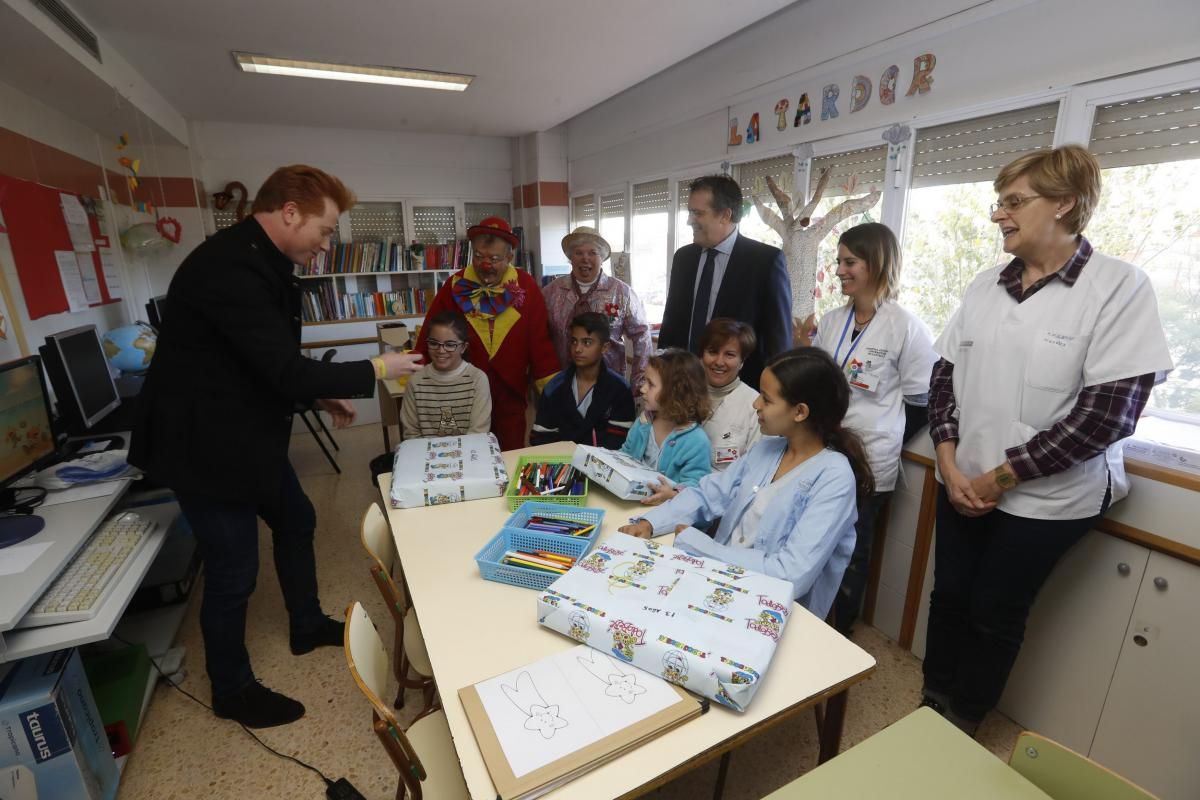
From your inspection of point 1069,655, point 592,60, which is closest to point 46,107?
point 592,60

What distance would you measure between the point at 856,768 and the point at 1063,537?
3.34 feet

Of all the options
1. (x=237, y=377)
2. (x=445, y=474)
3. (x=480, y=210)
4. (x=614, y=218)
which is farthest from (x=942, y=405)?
(x=480, y=210)

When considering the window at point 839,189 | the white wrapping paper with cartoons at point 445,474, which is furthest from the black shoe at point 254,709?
the window at point 839,189

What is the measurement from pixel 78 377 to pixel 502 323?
1.64m

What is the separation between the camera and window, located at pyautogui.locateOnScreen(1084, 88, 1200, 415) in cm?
167

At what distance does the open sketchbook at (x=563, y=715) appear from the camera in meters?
0.80

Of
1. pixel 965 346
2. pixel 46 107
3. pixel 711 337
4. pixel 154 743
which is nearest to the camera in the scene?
pixel 965 346

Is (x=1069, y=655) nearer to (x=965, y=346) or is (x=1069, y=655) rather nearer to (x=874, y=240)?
(x=965, y=346)

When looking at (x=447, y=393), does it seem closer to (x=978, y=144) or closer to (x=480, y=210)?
(x=978, y=144)

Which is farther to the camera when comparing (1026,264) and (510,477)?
(510,477)

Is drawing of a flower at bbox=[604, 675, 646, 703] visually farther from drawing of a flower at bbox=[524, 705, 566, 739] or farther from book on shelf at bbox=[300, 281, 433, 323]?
book on shelf at bbox=[300, 281, 433, 323]

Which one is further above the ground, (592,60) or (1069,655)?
(592,60)

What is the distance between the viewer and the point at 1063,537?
142 centimetres

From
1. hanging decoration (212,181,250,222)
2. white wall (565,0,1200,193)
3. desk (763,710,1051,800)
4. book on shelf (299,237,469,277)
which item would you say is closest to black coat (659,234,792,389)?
white wall (565,0,1200,193)
